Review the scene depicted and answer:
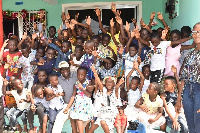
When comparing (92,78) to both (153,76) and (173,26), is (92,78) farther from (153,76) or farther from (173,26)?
(173,26)

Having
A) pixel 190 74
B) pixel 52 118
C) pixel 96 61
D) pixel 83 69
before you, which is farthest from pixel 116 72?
pixel 190 74

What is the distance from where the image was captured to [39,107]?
4285mm

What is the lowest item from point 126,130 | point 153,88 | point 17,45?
point 126,130

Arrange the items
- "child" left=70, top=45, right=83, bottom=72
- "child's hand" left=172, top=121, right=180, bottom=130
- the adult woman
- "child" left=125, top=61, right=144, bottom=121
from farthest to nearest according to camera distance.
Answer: "child" left=70, top=45, right=83, bottom=72
"child" left=125, top=61, right=144, bottom=121
"child's hand" left=172, top=121, right=180, bottom=130
the adult woman

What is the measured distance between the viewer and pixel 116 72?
16.4 ft

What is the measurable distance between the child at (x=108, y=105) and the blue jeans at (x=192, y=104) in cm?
113

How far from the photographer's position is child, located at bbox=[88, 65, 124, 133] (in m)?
3.93

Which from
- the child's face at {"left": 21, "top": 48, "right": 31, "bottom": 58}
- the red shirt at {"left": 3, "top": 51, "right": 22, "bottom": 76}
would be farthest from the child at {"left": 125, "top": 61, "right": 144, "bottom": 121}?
the red shirt at {"left": 3, "top": 51, "right": 22, "bottom": 76}

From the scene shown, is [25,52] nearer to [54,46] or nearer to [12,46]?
[12,46]

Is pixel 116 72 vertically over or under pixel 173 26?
under

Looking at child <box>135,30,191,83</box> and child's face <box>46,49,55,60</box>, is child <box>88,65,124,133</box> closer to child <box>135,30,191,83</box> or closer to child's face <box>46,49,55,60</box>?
child <box>135,30,191,83</box>

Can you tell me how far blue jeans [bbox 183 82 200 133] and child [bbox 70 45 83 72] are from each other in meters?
2.23

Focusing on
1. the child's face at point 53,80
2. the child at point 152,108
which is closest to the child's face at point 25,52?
the child's face at point 53,80

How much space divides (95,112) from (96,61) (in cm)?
95
